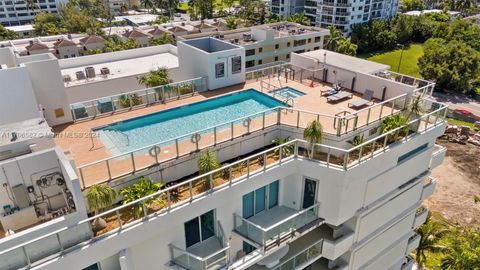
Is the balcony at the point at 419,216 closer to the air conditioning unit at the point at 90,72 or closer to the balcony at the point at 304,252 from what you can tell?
the balcony at the point at 304,252

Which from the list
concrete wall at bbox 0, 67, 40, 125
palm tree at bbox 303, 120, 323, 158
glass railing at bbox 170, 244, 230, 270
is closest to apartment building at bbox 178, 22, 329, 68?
concrete wall at bbox 0, 67, 40, 125

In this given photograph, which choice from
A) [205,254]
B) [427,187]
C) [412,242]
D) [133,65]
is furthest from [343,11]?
[205,254]

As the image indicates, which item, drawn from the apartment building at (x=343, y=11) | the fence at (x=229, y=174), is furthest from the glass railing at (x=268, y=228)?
the apartment building at (x=343, y=11)

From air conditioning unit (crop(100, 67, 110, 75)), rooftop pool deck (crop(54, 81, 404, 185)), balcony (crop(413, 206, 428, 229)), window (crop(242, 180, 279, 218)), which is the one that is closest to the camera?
rooftop pool deck (crop(54, 81, 404, 185))

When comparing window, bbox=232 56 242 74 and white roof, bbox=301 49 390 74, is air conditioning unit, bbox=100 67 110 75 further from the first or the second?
white roof, bbox=301 49 390 74

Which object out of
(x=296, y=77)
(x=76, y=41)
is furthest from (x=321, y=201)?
(x=76, y=41)

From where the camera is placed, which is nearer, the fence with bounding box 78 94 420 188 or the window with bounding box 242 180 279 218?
the fence with bounding box 78 94 420 188

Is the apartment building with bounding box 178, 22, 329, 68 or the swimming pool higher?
the swimming pool
